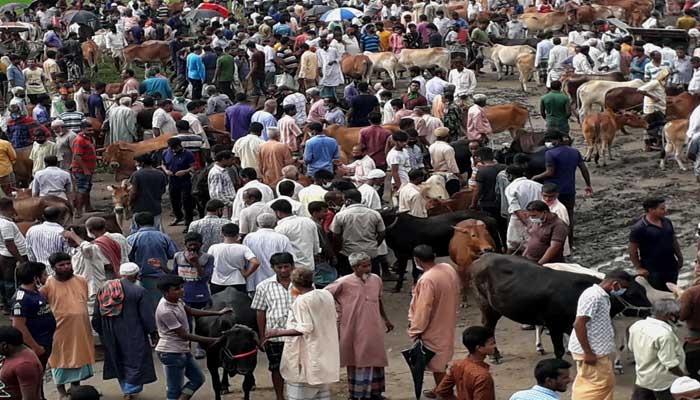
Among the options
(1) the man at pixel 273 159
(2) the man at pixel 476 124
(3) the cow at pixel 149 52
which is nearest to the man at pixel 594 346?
(1) the man at pixel 273 159

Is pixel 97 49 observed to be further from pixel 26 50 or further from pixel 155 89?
pixel 155 89

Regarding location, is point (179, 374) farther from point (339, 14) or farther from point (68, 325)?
point (339, 14)

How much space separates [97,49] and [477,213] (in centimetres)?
1778

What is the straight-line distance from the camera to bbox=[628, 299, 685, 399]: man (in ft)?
30.5

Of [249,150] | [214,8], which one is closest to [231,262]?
[249,150]

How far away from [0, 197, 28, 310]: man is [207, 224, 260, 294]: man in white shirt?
2.61 metres

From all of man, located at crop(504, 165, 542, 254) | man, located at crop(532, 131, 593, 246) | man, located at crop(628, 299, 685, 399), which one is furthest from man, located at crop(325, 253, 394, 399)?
man, located at crop(532, 131, 593, 246)

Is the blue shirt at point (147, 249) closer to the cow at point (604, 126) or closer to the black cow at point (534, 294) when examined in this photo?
the black cow at point (534, 294)

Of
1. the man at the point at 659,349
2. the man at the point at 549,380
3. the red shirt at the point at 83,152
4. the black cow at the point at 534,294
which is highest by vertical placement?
the man at the point at 549,380

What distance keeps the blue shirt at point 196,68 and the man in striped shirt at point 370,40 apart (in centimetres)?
480

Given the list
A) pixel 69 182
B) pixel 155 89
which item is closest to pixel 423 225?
pixel 69 182

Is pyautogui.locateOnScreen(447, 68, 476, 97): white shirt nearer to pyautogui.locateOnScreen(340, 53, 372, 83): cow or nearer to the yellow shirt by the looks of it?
pyautogui.locateOnScreen(340, 53, 372, 83): cow

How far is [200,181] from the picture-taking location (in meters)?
16.5

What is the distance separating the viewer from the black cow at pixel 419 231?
14.6 metres
